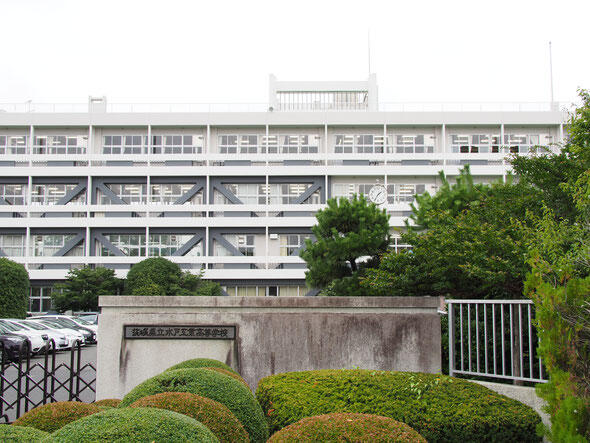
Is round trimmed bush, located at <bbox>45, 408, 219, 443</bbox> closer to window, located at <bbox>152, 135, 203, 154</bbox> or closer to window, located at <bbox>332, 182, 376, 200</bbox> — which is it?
window, located at <bbox>332, 182, 376, 200</bbox>

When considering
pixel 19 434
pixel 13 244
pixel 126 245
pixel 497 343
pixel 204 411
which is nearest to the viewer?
pixel 19 434

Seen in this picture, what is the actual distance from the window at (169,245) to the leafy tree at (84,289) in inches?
207

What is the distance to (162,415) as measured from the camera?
11.0ft

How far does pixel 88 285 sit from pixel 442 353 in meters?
38.8

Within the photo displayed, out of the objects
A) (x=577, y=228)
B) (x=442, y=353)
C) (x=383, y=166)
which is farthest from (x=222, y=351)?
(x=383, y=166)

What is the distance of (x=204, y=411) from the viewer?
429 cm

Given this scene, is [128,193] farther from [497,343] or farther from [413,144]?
[497,343]

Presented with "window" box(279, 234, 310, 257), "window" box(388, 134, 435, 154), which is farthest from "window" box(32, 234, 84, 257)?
"window" box(388, 134, 435, 154)

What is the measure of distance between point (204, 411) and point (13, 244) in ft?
166

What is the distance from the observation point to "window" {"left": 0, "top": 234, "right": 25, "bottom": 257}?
163ft

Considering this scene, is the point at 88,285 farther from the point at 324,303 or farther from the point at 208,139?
the point at 324,303

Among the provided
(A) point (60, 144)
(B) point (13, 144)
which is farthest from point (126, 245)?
(B) point (13, 144)

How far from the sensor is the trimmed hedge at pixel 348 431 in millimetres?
3699

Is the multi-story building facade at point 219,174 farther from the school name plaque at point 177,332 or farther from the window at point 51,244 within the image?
the school name plaque at point 177,332
